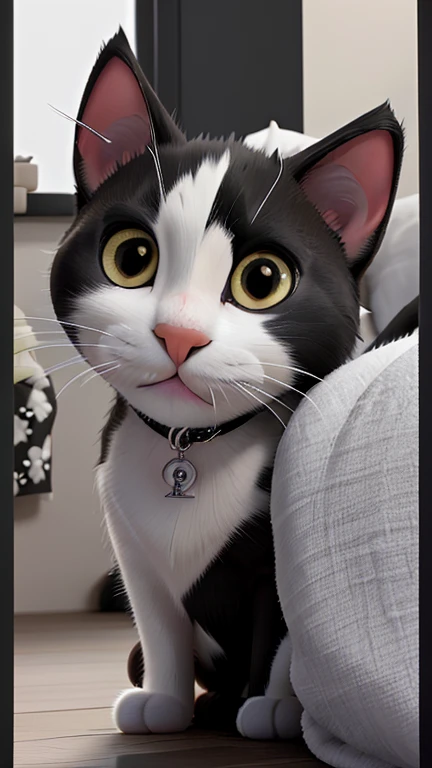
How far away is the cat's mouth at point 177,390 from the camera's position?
655 mm

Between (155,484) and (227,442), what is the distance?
2.7 inches

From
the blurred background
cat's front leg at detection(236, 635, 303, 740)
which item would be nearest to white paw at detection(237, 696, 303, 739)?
cat's front leg at detection(236, 635, 303, 740)

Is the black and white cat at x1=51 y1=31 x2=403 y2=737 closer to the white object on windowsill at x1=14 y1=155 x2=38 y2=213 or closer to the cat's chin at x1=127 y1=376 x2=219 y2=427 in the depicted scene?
the cat's chin at x1=127 y1=376 x2=219 y2=427

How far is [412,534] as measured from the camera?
0.52 metres

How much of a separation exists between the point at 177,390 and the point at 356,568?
201 millimetres

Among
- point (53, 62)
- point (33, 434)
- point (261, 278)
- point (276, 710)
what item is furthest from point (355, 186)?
point (53, 62)

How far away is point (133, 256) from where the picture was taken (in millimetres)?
691

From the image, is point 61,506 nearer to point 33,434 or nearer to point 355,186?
point 33,434

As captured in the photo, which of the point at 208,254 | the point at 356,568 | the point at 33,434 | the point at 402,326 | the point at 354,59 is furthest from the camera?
the point at 354,59

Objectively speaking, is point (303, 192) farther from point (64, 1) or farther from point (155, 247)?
point (64, 1)

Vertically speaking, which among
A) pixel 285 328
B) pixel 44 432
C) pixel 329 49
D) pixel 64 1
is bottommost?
pixel 44 432

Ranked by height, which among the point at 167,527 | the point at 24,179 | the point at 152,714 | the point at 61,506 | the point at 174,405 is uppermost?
the point at 24,179

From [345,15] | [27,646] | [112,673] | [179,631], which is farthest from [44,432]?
[345,15]

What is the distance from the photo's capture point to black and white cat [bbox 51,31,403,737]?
0.66 meters
